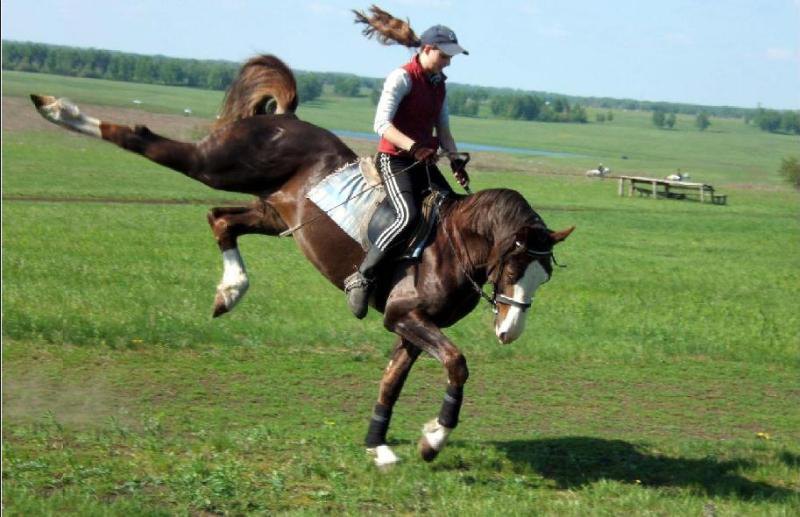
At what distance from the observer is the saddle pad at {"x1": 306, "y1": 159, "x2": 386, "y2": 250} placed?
28.7 ft

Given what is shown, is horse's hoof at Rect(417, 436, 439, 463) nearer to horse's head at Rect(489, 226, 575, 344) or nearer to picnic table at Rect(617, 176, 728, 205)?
horse's head at Rect(489, 226, 575, 344)

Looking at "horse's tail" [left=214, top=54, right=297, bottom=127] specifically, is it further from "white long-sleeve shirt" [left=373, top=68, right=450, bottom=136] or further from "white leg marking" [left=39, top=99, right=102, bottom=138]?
"white long-sleeve shirt" [left=373, top=68, right=450, bottom=136]

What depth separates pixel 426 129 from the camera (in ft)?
29.0

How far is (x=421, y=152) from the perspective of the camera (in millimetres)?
8219

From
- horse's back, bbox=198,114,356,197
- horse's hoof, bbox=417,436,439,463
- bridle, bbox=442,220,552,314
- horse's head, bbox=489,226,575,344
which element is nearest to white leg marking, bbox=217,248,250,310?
horse's back, bbox=198,114,356,197

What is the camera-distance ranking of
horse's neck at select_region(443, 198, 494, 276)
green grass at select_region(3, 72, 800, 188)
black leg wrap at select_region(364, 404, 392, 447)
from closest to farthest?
horse's neck at select_region(443, 198, 494, 276)
black leg wrap at select_region(364, 404, 392, 447)
green grass at select_region(3, 72, 800, 188)

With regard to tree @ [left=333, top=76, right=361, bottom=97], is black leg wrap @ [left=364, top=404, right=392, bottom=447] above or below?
above

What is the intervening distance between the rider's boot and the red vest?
894 mm

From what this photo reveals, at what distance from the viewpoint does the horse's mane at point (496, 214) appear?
7.94 m

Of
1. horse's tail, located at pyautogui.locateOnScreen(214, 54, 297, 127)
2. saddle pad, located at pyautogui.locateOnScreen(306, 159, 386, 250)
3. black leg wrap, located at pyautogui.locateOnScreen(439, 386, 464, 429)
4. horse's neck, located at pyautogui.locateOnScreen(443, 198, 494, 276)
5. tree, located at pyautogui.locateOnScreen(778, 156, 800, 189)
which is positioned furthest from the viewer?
tree, located at pyautogui.locateOnScreen(778, 156, 800, 189)

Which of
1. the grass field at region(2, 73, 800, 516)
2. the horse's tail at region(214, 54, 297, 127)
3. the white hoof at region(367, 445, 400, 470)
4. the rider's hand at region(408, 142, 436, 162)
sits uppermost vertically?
the horse's tail at region(214, 54, 297, 127)

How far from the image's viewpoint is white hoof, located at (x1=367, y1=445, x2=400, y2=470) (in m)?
7.99

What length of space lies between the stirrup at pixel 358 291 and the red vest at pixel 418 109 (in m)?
1.05

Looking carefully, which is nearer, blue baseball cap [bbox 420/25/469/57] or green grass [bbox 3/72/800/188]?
blue baseball cap [bbox 420/25/469/57]
